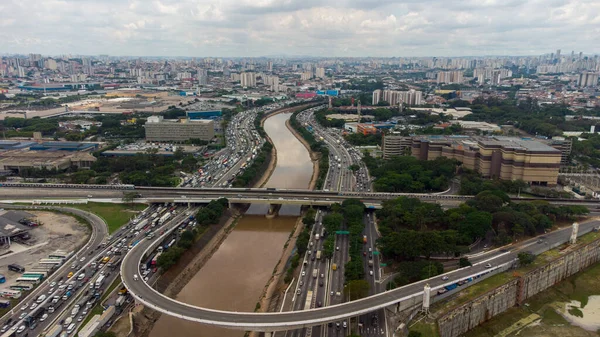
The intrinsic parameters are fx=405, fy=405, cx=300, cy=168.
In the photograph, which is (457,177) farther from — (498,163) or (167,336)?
(167,336)

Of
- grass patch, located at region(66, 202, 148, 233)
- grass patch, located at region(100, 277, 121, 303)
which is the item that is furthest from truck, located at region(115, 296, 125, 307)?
grass patch, located at region(66, 202, 148, 233)

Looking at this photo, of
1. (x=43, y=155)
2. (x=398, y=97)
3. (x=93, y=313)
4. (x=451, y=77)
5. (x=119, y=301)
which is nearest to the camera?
(x=93, y=313)

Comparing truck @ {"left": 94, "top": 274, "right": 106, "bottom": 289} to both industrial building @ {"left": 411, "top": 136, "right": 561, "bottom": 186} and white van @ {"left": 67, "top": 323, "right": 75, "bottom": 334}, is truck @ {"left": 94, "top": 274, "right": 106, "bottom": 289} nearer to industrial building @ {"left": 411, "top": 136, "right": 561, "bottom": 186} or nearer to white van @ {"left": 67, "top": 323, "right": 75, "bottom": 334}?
white van @ {"left": 67, "top": 323, "right": 75, "bottom": 334}

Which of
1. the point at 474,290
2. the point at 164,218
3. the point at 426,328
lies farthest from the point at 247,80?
the point at 426,328

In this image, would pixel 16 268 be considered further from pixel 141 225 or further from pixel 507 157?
pixel 507 157

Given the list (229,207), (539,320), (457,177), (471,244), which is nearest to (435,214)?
(471,244)

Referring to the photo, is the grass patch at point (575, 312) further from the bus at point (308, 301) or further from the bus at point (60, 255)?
the bus at point (60, 255)
